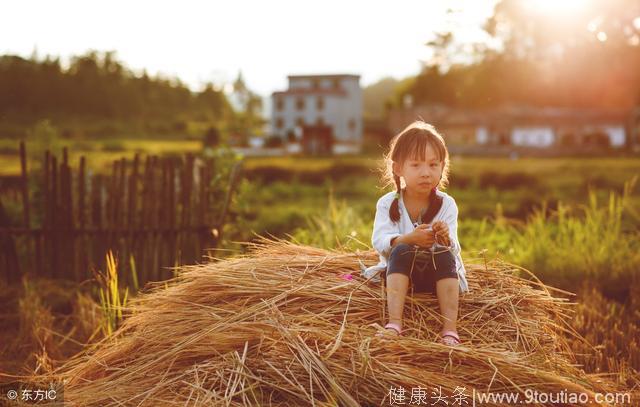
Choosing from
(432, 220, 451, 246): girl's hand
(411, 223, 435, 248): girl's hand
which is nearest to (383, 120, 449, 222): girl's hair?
(411, 223, 435, 248): girl's hand

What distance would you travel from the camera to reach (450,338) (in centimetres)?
298

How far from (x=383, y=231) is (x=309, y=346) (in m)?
0.88

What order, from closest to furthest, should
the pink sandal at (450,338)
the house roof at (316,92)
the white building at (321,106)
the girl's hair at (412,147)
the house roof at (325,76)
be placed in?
1. the pink sandal at (450,338)
2. the girl's hair at (412,147)
3. the white building at (321,106)
4. the house roof at (316,92)
5. the house roof at (325,76)

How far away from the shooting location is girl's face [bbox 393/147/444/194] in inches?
135

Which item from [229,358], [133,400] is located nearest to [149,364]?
[133,400]

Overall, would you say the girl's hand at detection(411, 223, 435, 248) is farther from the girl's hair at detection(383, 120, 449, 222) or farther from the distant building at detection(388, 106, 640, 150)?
the distant building at detection(388, 106, 640, 150)

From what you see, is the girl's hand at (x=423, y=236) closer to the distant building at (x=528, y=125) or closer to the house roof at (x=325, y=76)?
the distant building at (x=528, y=125)

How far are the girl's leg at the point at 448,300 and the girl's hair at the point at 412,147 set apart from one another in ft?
1.58

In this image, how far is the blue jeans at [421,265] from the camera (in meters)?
3.27

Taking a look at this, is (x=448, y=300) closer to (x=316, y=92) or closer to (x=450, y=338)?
(x=450, y=338)

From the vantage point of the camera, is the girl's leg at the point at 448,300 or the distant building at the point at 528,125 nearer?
the girl's leg at the point at 448,300

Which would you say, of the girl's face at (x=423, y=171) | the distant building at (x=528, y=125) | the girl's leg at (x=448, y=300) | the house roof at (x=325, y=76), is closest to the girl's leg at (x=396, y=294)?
the girl's leg at (x=448, y=300)

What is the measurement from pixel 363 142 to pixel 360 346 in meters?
58.8

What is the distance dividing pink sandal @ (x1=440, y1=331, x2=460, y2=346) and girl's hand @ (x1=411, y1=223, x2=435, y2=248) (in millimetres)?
436
